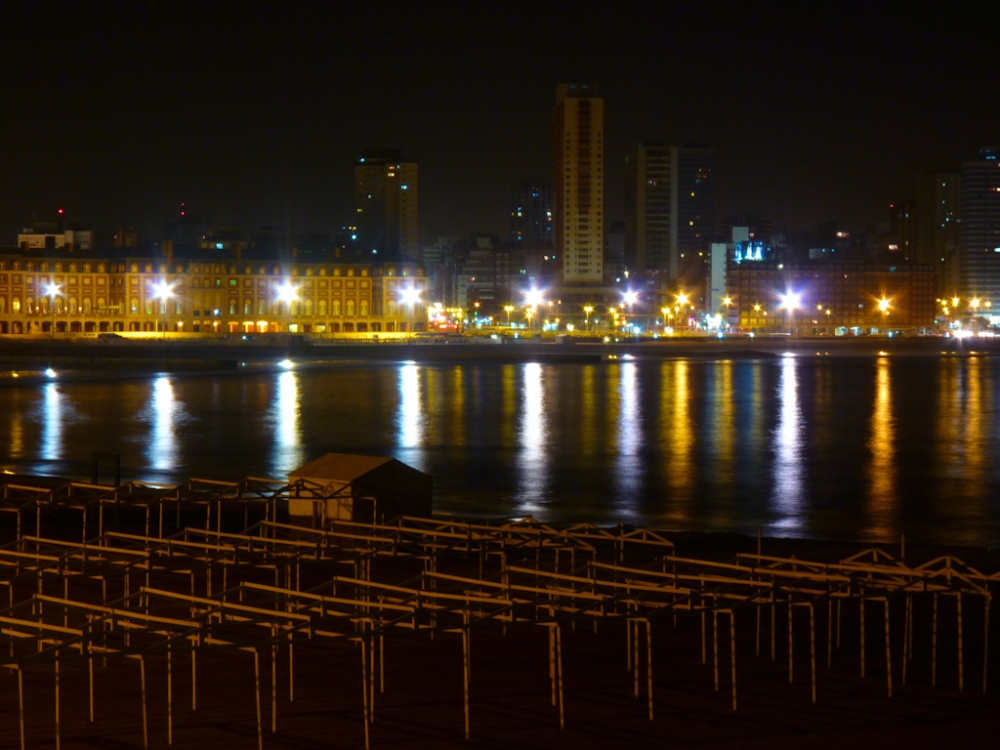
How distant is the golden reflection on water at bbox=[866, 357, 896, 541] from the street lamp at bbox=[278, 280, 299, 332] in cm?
7918

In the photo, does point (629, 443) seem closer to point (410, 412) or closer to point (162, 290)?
point (410, 412)

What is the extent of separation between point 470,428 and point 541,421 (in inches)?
105

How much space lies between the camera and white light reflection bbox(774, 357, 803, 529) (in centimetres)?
1772

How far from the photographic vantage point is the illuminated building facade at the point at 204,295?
116 meters

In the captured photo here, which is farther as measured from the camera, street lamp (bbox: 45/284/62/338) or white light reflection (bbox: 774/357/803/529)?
street lamp (bbox: 45/284/62/338)

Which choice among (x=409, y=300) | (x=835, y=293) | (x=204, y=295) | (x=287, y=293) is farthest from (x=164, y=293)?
(x=835, y=293)

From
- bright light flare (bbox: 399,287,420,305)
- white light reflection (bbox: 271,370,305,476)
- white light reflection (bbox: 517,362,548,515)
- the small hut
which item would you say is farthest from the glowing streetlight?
the small hut

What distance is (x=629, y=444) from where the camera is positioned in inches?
1057

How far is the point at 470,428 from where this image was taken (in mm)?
30062

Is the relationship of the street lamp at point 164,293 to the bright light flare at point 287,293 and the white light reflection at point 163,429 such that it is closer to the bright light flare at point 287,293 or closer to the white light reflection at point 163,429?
the bright light flare at point 287,293

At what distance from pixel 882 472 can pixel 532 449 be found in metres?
7.18

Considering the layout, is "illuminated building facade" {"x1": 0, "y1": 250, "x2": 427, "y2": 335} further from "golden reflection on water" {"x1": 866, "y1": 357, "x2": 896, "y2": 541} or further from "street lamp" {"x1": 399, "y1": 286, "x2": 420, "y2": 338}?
"golden reflection on water" {"x1": 866, "y1": 357, "x2": 896, "y2": 541}

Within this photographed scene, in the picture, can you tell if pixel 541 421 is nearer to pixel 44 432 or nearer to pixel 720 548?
pixel 44 432

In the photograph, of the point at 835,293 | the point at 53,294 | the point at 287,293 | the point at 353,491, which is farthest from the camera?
the point at 835,293
